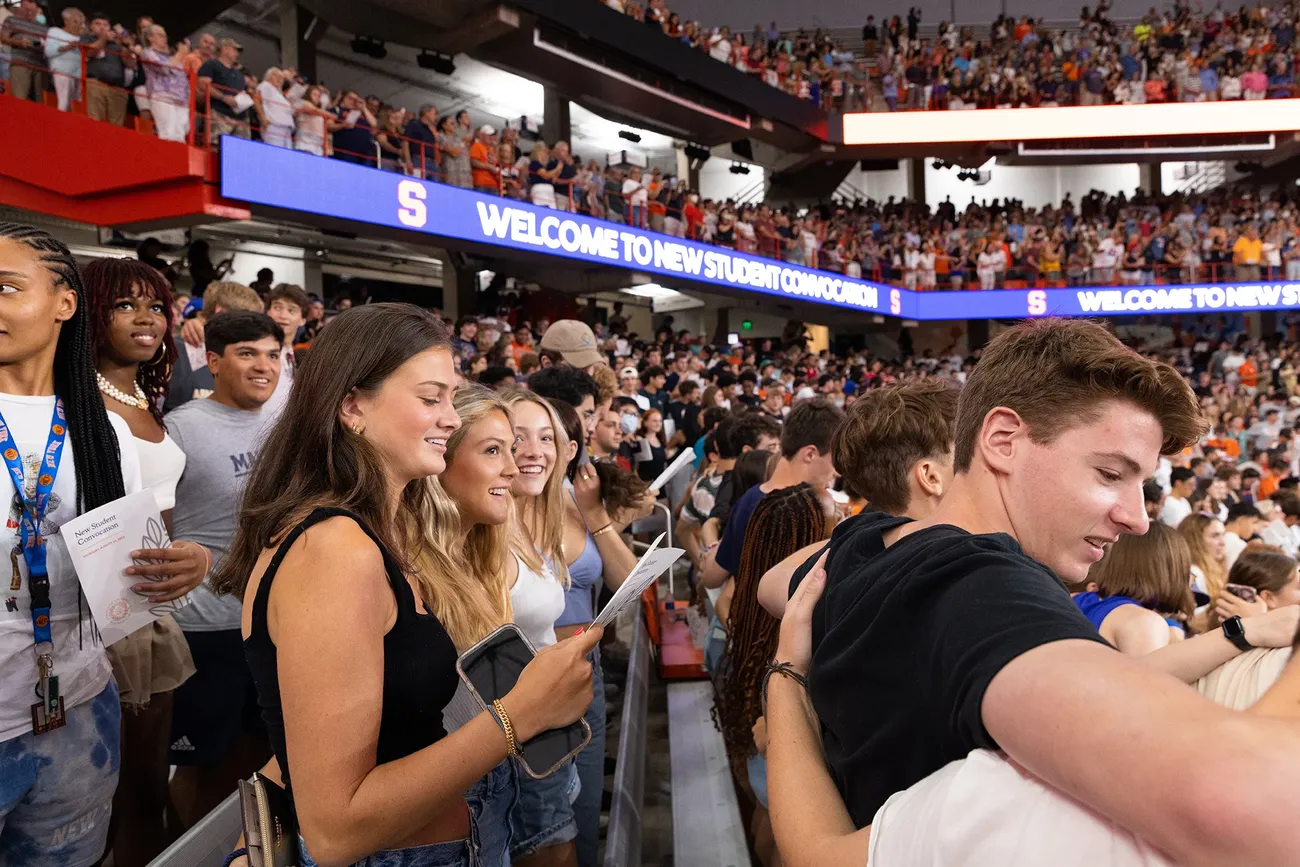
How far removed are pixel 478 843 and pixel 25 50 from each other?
31.0 feet

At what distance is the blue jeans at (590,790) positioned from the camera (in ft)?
9.02

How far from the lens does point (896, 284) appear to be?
67.4ft

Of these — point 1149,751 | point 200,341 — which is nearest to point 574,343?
point 200,341

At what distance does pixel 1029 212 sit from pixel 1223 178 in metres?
8.03

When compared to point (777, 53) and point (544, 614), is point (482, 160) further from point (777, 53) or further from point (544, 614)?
point (777, 53)

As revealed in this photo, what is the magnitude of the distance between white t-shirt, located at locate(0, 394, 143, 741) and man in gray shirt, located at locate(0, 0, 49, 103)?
7.97m

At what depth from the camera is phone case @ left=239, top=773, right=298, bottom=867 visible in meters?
1.31

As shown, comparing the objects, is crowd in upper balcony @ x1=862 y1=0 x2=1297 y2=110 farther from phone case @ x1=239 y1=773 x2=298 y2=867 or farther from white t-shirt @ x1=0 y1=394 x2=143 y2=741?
phone case @ x1=239 y1=773 x2=298 y2=867

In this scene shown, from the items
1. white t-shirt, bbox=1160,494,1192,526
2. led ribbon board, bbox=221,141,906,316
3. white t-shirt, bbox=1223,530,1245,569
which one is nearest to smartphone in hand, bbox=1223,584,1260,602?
white t-shirt, bbox=1223,530,1245,569

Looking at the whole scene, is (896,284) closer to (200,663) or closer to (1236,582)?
(1236,582)

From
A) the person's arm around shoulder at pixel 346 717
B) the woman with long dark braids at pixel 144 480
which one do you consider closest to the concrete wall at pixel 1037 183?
the woman with long dark braids at pixel 144 480

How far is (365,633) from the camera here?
1.25 m

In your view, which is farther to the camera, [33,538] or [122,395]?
[122,395]

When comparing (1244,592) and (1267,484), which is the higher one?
(1244,592)
